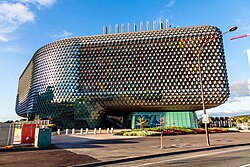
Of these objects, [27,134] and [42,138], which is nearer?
[42,138]

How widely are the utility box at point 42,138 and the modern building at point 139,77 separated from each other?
40596mm

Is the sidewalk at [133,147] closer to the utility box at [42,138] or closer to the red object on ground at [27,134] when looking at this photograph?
the utility box at [42,138]

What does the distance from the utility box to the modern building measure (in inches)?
1598

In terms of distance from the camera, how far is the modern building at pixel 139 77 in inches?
2098

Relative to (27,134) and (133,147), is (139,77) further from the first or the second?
(133,147)

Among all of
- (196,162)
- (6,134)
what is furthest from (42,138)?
(196,162)

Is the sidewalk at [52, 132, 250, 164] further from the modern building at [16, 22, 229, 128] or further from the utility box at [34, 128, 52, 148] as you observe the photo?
the modern building at [16, 22, 229, 128]

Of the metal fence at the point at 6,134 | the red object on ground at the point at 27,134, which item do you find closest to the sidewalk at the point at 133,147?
the red object on ground at the point at 27,134

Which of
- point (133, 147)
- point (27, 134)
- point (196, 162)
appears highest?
point (27, 134)

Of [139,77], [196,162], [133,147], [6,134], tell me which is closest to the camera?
[196,162]

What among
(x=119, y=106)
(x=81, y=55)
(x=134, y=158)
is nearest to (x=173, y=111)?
(x=119, y=106)

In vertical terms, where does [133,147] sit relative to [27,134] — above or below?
below

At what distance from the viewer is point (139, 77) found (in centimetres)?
5634

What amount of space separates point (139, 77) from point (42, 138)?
42999 mm
